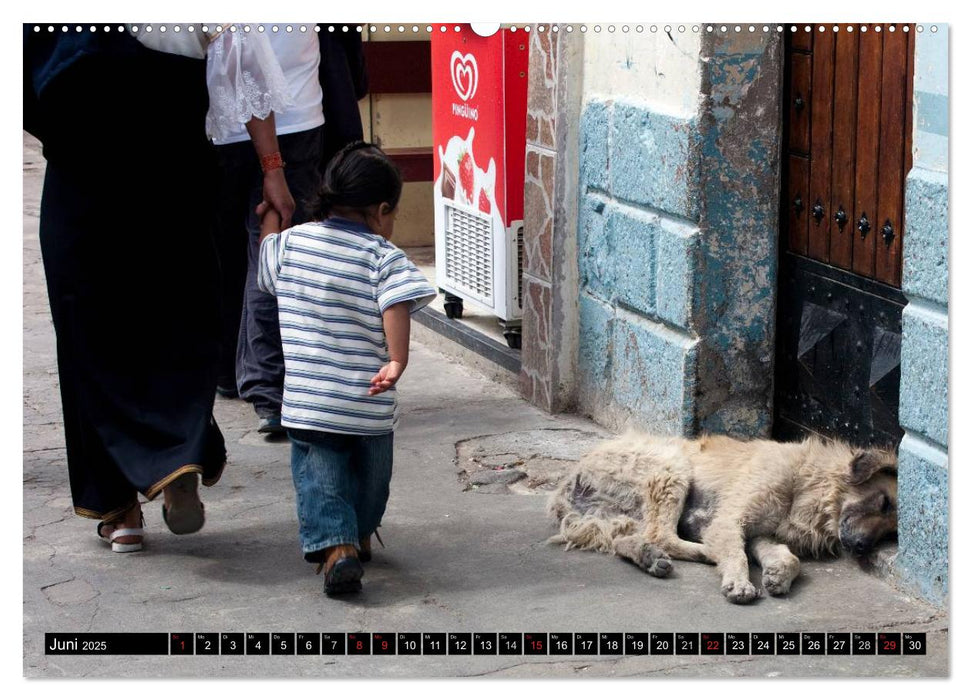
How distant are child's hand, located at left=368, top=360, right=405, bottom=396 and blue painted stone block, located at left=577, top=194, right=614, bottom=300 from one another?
2.08 m

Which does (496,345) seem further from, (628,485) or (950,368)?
(950,368)

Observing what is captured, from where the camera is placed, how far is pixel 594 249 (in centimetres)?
629

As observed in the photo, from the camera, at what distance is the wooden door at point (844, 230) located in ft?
16.0

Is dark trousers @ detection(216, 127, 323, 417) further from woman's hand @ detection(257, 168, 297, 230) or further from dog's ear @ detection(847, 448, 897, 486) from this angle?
dog's ear @ detection(847, 448, 897, 486)

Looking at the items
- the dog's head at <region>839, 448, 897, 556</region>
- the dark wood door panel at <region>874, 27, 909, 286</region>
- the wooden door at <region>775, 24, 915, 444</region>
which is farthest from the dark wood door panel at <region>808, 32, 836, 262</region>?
the dog's head at <region>839, 448, 897, 556</region>

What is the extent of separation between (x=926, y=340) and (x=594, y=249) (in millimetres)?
2274

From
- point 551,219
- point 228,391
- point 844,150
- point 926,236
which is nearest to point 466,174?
point 551,219

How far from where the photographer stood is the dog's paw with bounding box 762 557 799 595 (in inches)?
179

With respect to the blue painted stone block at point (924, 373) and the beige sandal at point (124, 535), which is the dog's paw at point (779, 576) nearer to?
the blue painted stone block at point (924, 373)

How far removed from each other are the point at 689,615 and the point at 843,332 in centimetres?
144

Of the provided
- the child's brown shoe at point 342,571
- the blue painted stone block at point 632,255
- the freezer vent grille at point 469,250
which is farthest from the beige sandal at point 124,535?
the freezer vent grille at point 469,250

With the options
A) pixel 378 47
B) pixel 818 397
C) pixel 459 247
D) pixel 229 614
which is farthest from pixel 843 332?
pixel 378 47

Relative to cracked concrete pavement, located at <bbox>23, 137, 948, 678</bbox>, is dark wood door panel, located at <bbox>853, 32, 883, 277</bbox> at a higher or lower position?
higher

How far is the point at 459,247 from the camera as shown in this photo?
7.87m
